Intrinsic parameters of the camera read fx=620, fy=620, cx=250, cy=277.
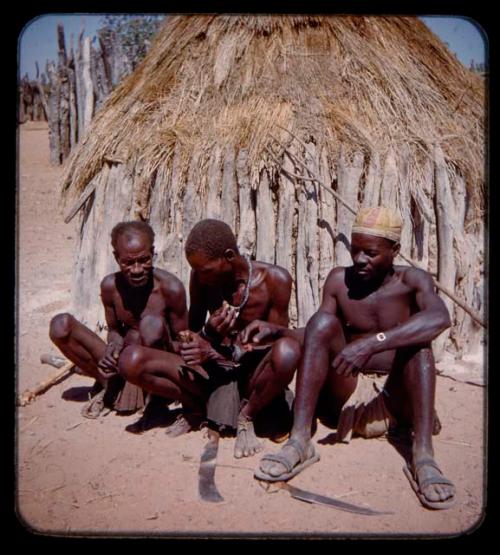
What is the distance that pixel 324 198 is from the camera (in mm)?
4570

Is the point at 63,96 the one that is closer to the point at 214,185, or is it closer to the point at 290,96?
the point at 290,96

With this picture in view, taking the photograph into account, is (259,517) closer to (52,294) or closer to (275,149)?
(275,149)

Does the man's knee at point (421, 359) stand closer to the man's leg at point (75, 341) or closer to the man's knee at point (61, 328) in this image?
the man's leg at point (75, 341)

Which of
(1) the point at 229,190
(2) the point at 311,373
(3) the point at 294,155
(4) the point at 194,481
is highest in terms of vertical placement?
(3) the point at 294,155

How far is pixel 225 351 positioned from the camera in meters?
3.40

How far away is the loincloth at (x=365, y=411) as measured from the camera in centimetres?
328

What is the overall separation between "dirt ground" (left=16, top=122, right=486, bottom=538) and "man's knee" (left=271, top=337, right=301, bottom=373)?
487mm

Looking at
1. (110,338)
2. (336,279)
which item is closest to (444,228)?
(336,279)

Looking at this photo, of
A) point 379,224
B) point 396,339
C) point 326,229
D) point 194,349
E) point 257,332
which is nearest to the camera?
point 396,339

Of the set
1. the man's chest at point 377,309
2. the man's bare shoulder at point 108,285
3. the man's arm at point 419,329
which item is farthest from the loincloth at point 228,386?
the man's bare shoulder at point 108,285

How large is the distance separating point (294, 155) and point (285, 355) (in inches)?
74.8

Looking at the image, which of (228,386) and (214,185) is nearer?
(228,386)

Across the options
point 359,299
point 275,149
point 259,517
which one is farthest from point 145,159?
point 259,517

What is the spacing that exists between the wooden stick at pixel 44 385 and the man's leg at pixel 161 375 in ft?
3.04
